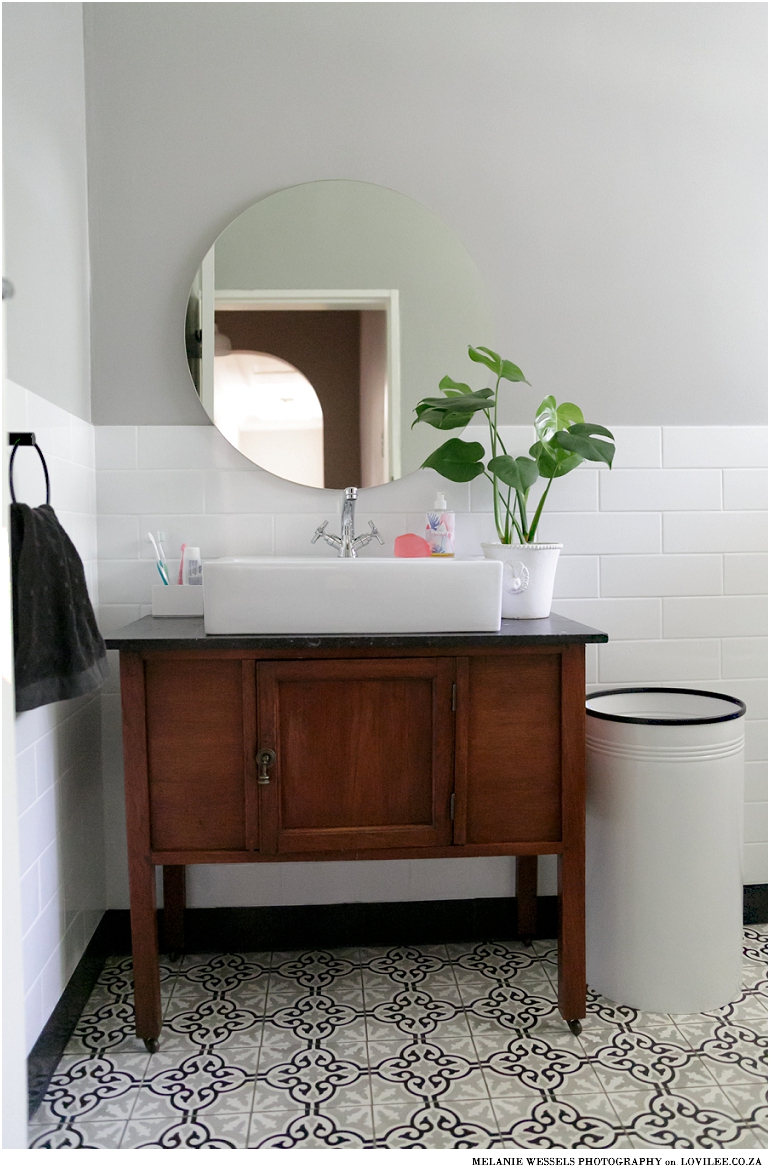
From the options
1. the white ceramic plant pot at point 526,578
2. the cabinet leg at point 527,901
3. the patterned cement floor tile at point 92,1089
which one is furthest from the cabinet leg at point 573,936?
the patterned cement floor tile at point 92,1089

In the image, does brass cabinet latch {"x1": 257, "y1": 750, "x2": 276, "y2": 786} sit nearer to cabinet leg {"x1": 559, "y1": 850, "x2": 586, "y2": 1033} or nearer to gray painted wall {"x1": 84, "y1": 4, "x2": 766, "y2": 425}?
cabinet leg {"x1": 559, "y1": 850, "x2": 586, "y2": 1033}

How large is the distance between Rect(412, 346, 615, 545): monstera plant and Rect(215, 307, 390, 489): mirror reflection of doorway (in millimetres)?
152

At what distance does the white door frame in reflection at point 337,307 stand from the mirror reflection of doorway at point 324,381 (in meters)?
0.01

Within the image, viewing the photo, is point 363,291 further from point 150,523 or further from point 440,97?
point 150,523

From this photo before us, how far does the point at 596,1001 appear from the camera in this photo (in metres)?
1.94

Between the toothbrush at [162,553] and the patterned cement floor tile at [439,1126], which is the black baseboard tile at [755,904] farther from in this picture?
the toothbrush at [162,553]

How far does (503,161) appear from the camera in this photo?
219 cm

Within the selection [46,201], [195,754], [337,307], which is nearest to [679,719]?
[195,754]

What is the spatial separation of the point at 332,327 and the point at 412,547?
0.60m

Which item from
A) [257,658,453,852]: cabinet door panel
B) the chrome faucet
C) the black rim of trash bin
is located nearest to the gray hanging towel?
[257,658,453,852]: cabinet door panel

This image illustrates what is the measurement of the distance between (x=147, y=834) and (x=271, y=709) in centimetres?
37

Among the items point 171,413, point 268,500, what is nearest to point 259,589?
point 268,500

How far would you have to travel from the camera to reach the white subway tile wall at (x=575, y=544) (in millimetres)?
2178

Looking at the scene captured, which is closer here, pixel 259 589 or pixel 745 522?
pixel 259 589
